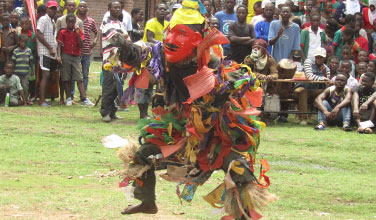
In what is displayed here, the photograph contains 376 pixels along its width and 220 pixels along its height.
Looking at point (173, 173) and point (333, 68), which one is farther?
point (333, 68)

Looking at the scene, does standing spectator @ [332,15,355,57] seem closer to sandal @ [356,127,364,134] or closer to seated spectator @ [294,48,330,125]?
seated spectator @ [294,48,330,125]

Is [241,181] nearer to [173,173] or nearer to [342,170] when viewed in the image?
[173,173]

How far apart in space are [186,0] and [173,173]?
4.46 ft

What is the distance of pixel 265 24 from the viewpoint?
13.9 m

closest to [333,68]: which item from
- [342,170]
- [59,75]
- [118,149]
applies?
[342,170]

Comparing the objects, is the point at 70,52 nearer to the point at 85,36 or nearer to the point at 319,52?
the point at 85,36

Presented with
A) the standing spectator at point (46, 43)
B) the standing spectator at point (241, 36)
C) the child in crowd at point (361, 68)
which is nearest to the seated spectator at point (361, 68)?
the child in crowd at point (361, 68)

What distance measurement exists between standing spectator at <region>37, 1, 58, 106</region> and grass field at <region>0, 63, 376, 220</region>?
43.7 inches

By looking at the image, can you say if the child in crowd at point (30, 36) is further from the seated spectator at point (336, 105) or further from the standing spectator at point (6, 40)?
the seated spectator at point (336, 105)

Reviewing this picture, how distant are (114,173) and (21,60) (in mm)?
8410

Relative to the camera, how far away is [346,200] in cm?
721

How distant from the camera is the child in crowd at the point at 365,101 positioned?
40.1 feet

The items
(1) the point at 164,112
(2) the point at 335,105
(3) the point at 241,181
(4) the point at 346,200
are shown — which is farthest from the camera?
(2) the point at 335,105

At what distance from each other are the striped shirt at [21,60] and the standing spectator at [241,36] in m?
4.12
